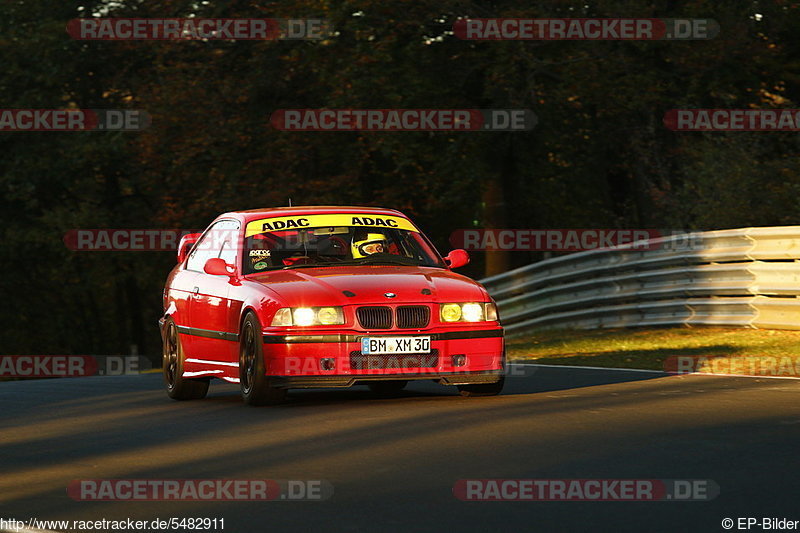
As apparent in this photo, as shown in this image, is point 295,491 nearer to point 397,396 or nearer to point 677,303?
point 397,396

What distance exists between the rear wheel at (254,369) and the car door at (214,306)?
0.77 ft

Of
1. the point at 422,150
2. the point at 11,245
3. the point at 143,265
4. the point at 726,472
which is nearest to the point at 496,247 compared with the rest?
the point at 422,150

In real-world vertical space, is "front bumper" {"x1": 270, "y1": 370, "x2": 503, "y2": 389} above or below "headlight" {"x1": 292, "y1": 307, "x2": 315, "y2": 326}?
below

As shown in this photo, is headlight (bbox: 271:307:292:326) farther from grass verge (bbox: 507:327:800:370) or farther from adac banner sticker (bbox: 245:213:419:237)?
grass verge (bbox: 507:327:800:370)

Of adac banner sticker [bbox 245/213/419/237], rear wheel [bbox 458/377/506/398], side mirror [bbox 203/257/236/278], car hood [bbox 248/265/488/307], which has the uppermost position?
adac banner sticker [bbox 245/213/419/237]

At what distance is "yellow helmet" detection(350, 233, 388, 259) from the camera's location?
1308 cm

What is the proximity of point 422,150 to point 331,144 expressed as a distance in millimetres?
4630

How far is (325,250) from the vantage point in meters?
13.0

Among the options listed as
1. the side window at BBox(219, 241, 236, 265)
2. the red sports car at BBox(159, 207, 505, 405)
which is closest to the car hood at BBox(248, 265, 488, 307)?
the red sports car at BBox(159, 207, 505, 405)

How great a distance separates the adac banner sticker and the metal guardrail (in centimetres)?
642

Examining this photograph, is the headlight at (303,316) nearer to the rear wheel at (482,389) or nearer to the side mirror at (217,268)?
the side mirror at (217,268)

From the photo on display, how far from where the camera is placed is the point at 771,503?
6.90 metres

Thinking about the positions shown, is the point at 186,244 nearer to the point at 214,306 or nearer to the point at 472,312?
the point at 214,306

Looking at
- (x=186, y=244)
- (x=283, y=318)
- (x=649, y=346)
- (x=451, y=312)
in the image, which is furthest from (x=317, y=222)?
(x=649, y=346)
